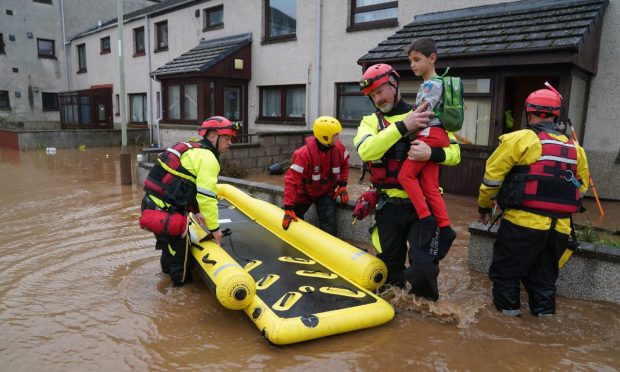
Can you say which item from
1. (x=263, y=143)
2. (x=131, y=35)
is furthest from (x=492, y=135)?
(x=131, y=35)

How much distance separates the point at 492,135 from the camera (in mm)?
8312

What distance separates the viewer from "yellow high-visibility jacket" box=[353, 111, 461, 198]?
3.27 meters

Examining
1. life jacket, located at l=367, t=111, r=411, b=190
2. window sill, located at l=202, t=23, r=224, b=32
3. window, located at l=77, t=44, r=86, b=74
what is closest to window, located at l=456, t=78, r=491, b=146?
life jacket, located at l=367, t=111, r=411, b=190

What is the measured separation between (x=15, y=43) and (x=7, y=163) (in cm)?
1496

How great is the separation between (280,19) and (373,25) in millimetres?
4087

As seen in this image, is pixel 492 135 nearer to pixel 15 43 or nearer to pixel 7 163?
pixel 7 163

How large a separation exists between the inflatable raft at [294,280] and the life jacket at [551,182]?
136cm

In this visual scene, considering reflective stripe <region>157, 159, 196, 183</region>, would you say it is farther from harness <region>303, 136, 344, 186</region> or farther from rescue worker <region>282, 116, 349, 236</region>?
harness <region>303, 136, 344, 186</region>

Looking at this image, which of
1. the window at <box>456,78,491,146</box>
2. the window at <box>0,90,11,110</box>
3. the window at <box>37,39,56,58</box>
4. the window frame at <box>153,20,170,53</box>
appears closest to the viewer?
the window at <box>456,78,491,146</box>

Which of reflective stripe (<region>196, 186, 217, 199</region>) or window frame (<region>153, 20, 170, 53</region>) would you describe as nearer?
reflective stripe (<region>196, 186, 217, 199</region>)

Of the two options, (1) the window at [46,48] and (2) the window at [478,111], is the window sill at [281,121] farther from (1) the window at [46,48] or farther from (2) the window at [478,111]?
(1) the window at [46,48]

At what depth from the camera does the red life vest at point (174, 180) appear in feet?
14.6

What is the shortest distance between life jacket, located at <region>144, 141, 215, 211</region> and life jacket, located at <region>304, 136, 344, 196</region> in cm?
138

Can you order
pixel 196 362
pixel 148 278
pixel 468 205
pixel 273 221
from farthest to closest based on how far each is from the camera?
1. pixel 468 205
2. pixel 273 221
3. pixel 148 278
4. pixel 196 362
